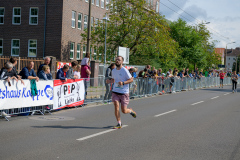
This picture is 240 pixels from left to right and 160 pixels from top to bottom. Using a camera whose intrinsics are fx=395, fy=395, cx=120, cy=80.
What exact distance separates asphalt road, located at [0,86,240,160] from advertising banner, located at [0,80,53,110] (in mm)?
474

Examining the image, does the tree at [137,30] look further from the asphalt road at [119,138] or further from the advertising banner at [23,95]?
the asphalt road at [119,138]

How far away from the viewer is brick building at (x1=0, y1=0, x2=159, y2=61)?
4141 centimetres

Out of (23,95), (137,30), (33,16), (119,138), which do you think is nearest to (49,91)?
(23,95)

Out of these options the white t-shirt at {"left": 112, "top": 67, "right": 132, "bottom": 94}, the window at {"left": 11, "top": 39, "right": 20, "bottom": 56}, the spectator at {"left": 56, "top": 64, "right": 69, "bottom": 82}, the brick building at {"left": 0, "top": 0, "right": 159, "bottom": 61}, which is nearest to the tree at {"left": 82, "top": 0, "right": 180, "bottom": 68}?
the brick building at {"left": 0, "top": 0, "right": 159, "bottom": 61}

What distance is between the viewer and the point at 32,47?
42625 mm

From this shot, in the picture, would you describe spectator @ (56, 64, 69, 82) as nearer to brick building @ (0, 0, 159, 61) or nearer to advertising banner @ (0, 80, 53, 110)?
advertising banner @ (0, 80, 53, 110)

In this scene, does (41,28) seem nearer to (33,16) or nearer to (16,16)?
(33,16)

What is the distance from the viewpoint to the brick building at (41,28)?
41.4m

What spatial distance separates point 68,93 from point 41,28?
2918cm

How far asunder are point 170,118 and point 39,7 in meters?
32.7

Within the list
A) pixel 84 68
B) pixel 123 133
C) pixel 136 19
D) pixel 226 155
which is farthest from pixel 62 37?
pixel 226 155

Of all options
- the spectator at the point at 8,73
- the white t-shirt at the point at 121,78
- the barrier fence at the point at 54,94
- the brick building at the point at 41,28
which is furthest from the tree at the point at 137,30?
the white t-shirt at the point at 121,78

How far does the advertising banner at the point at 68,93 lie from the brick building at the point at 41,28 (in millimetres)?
26055

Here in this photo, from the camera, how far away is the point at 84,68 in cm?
1762
